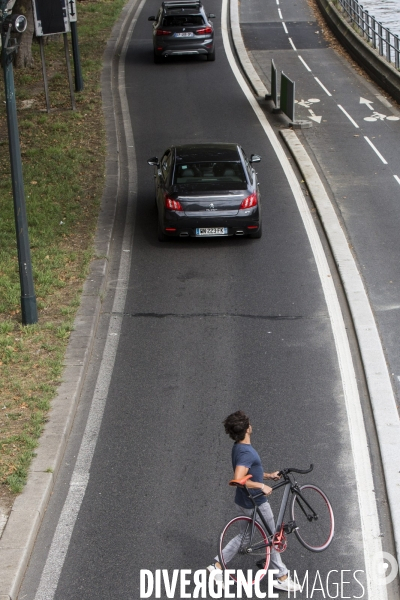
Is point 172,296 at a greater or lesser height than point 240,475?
lesser

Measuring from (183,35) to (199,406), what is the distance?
22651mm

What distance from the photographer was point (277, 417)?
9758mm

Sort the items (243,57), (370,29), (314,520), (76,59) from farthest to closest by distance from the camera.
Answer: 1. (370,29)
2. (243,57)
3. (76,59)
4. (314,520)

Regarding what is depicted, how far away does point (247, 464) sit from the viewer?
685 centimetres

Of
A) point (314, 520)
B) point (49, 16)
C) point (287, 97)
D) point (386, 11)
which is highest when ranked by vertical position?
point (49, 16)

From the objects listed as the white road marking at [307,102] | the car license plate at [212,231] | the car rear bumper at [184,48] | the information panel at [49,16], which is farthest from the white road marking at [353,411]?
the car rear bumper at [184,48]

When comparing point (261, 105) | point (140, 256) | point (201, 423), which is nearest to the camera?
point (201, 423)

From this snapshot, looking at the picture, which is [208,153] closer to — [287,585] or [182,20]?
[287,585]

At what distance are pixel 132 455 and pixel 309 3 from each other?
126ft

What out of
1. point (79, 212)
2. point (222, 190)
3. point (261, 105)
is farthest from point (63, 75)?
point (222, 190)

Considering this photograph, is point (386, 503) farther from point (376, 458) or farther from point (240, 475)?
point (240, 475)

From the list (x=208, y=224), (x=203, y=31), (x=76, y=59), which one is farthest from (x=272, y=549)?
(x=203, y=31)

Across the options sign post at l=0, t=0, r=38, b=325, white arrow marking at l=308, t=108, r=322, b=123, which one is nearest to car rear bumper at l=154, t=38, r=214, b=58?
white arrow marking at l=308, t=108, r=322, b=123

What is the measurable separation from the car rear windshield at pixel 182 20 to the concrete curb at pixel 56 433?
14.7m
